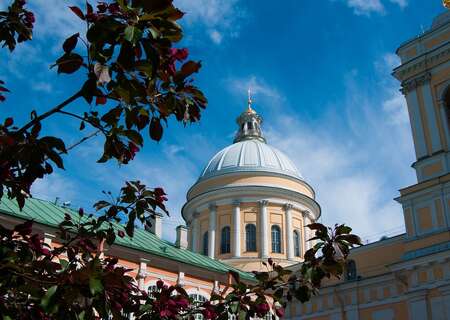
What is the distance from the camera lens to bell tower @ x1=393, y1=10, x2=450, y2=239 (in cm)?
2155

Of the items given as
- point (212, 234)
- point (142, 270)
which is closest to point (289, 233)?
point (212, 234)

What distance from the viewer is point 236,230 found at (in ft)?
126

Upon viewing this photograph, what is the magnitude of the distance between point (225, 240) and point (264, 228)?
2.81 metres

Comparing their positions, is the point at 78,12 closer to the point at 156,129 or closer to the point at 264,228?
the point at 156,129

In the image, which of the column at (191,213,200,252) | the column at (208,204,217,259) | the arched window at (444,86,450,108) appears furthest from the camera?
the column at (191,213,200,252)

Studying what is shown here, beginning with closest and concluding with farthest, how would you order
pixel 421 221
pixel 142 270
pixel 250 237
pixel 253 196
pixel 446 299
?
1. pixel 446 299
2. pixel 421 221
3. pixel 142 270
4. pixel 250 237
5. pixel 253 196

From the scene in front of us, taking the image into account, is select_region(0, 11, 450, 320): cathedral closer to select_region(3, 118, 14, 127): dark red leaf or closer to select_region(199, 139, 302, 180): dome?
select_region(199, 139, 302, 180): dome

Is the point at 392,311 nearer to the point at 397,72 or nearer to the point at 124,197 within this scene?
the point at 397,72

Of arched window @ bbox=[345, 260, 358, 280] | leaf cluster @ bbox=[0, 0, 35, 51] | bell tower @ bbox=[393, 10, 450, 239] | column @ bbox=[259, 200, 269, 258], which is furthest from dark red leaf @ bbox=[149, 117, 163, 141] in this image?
column @ bbox=[259, 200, 269, 258]

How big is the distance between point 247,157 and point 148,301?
124ft

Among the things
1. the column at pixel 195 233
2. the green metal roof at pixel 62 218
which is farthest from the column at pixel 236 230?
the green metal roof at pixel 62 218

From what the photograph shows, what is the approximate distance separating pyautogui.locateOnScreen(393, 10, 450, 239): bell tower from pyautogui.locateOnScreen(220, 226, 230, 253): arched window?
17.9 metres

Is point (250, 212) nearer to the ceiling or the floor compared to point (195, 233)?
nearer to the ceiling

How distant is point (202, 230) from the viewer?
40438 millimetres
